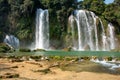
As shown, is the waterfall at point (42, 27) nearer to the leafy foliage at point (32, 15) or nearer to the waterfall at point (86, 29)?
the leafy foliage at point (32, 15)

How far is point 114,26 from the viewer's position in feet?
198

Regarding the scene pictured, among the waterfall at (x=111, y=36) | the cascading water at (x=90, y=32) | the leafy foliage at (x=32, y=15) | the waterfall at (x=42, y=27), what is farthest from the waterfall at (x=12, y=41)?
the waterfall at (x=111, y=36)

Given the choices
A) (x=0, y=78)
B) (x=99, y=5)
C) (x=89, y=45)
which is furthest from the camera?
(x=99, y=5)

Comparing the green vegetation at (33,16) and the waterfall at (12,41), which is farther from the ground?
the green vegetation at (33,16)

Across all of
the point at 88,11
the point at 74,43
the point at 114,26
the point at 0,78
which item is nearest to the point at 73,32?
the point at 74,43

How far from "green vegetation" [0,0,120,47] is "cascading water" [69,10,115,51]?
73.7 inches

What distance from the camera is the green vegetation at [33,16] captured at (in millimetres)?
59438

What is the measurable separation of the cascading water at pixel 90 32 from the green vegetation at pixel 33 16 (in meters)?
1.87

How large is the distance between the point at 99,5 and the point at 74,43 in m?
12.6

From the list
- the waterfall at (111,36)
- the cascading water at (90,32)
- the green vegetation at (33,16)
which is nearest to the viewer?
the cascading water at (90,32)

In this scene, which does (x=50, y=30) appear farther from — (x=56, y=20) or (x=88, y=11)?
(x=88, y=11)

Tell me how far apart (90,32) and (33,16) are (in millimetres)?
14770

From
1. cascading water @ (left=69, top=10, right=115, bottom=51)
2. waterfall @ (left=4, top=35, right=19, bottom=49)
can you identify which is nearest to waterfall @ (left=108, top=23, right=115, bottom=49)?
cascading water @ (left=69, top=10, right=115, bottom=51)

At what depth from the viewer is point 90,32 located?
192 feet
